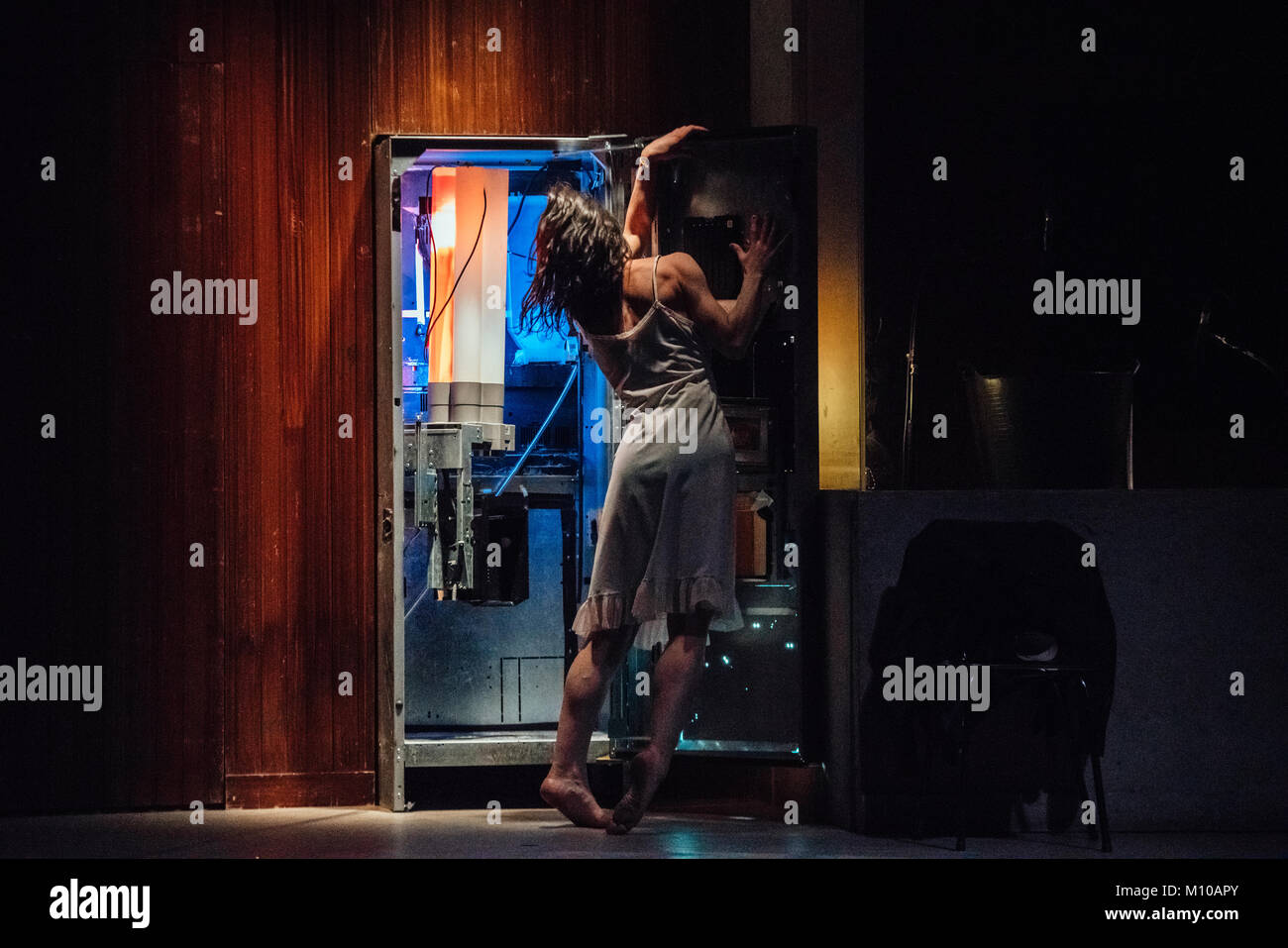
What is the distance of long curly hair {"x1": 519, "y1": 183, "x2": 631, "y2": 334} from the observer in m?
4.19

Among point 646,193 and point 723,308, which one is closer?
point 723,308

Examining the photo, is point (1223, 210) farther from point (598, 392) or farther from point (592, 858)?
point (592, 858)

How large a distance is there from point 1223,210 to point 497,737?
362 centimetres

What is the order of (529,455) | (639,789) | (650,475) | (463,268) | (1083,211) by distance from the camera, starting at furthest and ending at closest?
(1083,211)
(529,455)
(463,268)
(650,475)
(639,789)

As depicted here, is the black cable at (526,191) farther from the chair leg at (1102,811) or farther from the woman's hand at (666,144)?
the chair leg at (1102,811)

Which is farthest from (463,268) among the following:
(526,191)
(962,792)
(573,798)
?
(962,792)

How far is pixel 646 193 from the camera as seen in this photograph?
4.54 metres

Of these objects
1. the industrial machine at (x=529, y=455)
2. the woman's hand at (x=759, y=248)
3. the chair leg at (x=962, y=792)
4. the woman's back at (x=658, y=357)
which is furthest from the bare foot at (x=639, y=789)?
the woman's hand at (x=759, y=248)

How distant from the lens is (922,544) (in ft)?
14.0

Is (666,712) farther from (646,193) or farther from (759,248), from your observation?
(646,193)

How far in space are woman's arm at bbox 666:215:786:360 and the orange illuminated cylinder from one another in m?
1.20

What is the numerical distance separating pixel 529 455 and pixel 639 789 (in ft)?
5.99

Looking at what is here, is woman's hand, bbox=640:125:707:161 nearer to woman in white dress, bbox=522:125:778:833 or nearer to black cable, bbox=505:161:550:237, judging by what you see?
woman in white dress, bbox=522:125:778:833

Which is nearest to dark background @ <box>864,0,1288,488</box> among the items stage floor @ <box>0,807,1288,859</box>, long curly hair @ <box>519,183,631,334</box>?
long curly hair @ <box>519,183,631,334</box>
